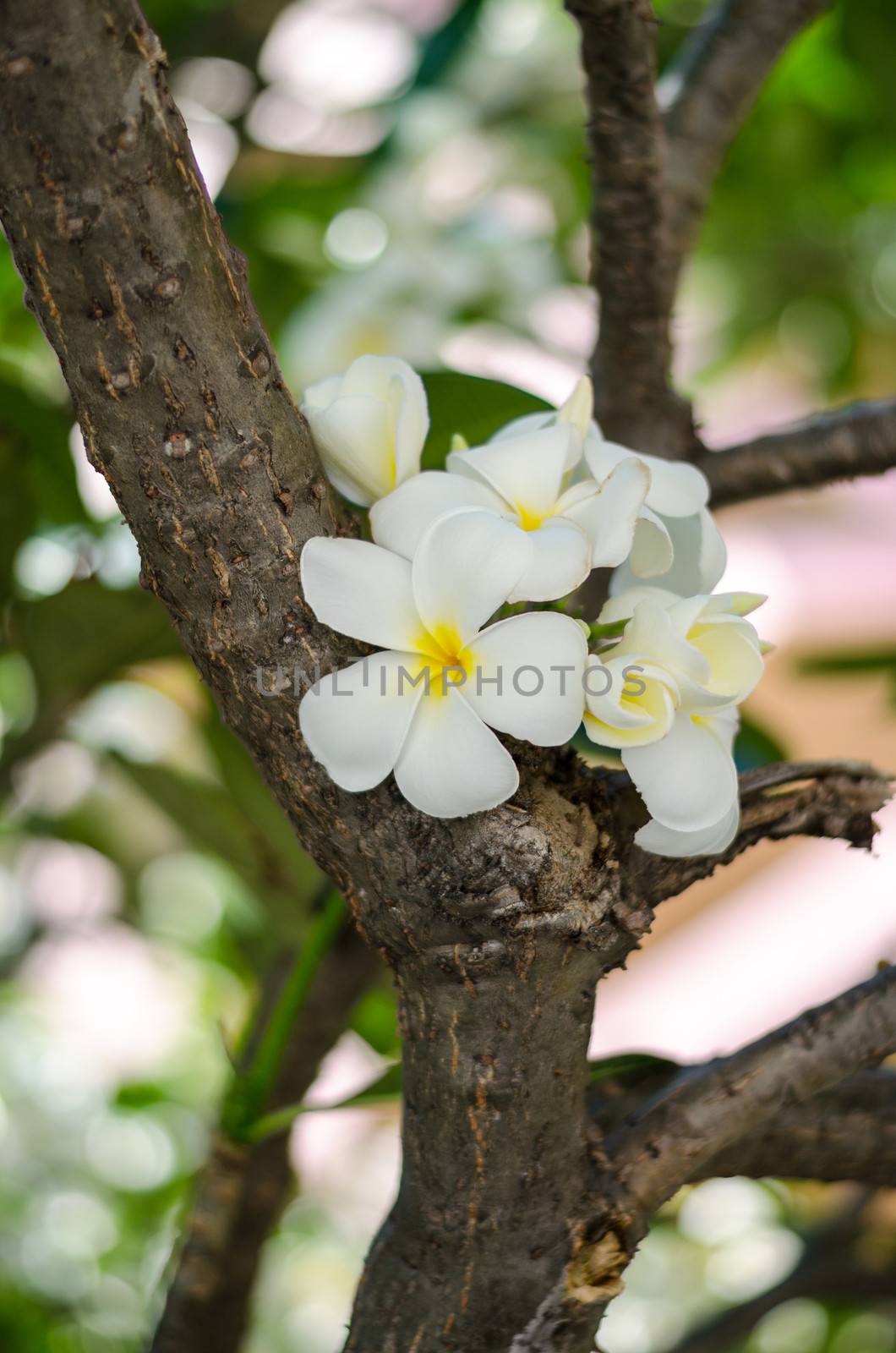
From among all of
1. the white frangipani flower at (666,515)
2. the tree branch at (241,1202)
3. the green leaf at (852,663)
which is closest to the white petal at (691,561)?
the white frangipani flower at (666,515)

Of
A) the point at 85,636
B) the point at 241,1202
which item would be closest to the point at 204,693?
the point at 85,636

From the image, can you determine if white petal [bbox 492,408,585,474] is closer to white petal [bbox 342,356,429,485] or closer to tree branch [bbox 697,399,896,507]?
white petal [bbox 342,356,429,485]

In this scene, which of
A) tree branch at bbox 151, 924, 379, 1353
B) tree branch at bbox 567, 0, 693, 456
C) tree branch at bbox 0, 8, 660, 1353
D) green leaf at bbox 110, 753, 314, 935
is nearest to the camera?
tree branch at bbox 0, 8, 660, 1353

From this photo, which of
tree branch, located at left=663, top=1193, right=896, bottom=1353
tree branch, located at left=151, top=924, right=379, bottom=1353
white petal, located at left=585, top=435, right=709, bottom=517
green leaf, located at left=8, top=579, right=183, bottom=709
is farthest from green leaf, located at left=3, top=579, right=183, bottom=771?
tree branch, located at left=663, top=1193, right=896, bottom=1353

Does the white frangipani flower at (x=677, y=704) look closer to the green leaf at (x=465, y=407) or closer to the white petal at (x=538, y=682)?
the white petal at (x=538, y=682)

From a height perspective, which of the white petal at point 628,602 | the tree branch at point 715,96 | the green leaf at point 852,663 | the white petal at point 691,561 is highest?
the tree branch at point 715,96
